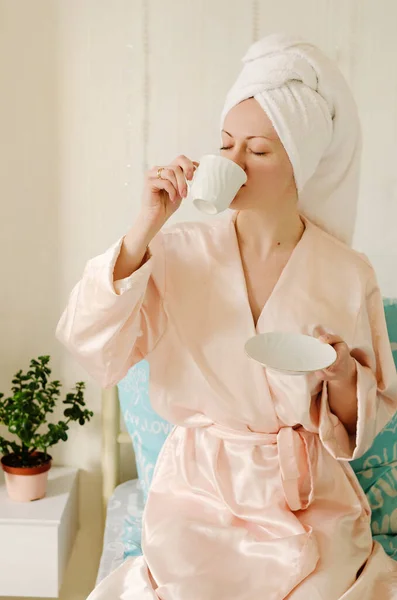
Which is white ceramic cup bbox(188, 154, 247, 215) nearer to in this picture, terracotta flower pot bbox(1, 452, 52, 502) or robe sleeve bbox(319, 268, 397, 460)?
robe sleeve bbox(319, 268, 397, 460)

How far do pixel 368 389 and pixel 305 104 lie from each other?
1.77 feet

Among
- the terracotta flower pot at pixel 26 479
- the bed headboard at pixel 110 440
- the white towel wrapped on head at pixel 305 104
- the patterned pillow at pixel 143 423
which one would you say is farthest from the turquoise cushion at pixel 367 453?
the white towel wrapped on head at pixel 305 104

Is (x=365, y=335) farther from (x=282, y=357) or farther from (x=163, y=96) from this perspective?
(x=163, y=96)

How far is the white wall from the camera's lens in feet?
6.98

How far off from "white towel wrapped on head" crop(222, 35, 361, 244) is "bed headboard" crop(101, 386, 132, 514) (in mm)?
951

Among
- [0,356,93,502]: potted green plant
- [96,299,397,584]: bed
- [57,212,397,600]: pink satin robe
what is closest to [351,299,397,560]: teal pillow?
[96,299,397,584]: bed

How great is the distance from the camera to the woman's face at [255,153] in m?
1.42

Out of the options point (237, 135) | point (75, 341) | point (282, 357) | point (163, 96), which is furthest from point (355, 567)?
point (163, 96)

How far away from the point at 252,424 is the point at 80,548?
1.13 m

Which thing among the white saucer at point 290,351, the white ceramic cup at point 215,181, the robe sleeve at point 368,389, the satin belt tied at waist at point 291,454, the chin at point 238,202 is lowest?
the satin belt tied at waist at point 291,454

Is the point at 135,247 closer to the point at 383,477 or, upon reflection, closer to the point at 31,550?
the point at 383,477

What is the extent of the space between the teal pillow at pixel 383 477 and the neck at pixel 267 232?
19.3 inches

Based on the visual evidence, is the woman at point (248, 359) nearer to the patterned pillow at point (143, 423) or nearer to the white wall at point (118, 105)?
the patterned pillow at point (143, 423)

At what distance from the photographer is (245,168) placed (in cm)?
142
